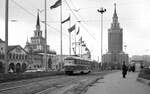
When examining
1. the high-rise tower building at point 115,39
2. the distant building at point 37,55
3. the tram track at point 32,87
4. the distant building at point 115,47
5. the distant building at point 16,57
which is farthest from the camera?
the high-rise tower building at point 115,39

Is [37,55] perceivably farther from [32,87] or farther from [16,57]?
[32,87]

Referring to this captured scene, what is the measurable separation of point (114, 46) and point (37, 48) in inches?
1851

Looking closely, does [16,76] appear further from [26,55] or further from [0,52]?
[26,55]

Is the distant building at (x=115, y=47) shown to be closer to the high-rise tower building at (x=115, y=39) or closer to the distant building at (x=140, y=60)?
the high-rise tower building at (x=115, y=39)

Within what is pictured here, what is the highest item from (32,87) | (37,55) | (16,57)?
(37,55)

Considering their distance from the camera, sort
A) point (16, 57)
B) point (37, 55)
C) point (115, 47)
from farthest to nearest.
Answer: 1. point (115, 47)
2. point (37, 55)
3. point (16, 57)

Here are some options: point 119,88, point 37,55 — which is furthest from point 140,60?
point 37,55

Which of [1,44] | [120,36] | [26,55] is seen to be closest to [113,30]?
[120,36]

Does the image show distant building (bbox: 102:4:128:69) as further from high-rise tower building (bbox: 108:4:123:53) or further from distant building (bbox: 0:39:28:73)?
distant building (bbox: 0:39:28:73)

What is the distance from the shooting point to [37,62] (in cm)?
15925

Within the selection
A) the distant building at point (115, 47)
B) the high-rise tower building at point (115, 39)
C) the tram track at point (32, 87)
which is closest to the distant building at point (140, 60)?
the distant building at point (115, 47)

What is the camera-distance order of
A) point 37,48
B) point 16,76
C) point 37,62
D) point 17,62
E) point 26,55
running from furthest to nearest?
point 37,48
point 37,62
point 26,55
point 17,62
point 16,76

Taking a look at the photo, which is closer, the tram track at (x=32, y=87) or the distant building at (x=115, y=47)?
the tram track at (x=32, y=87)

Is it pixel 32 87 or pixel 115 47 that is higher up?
pixel 115 47
